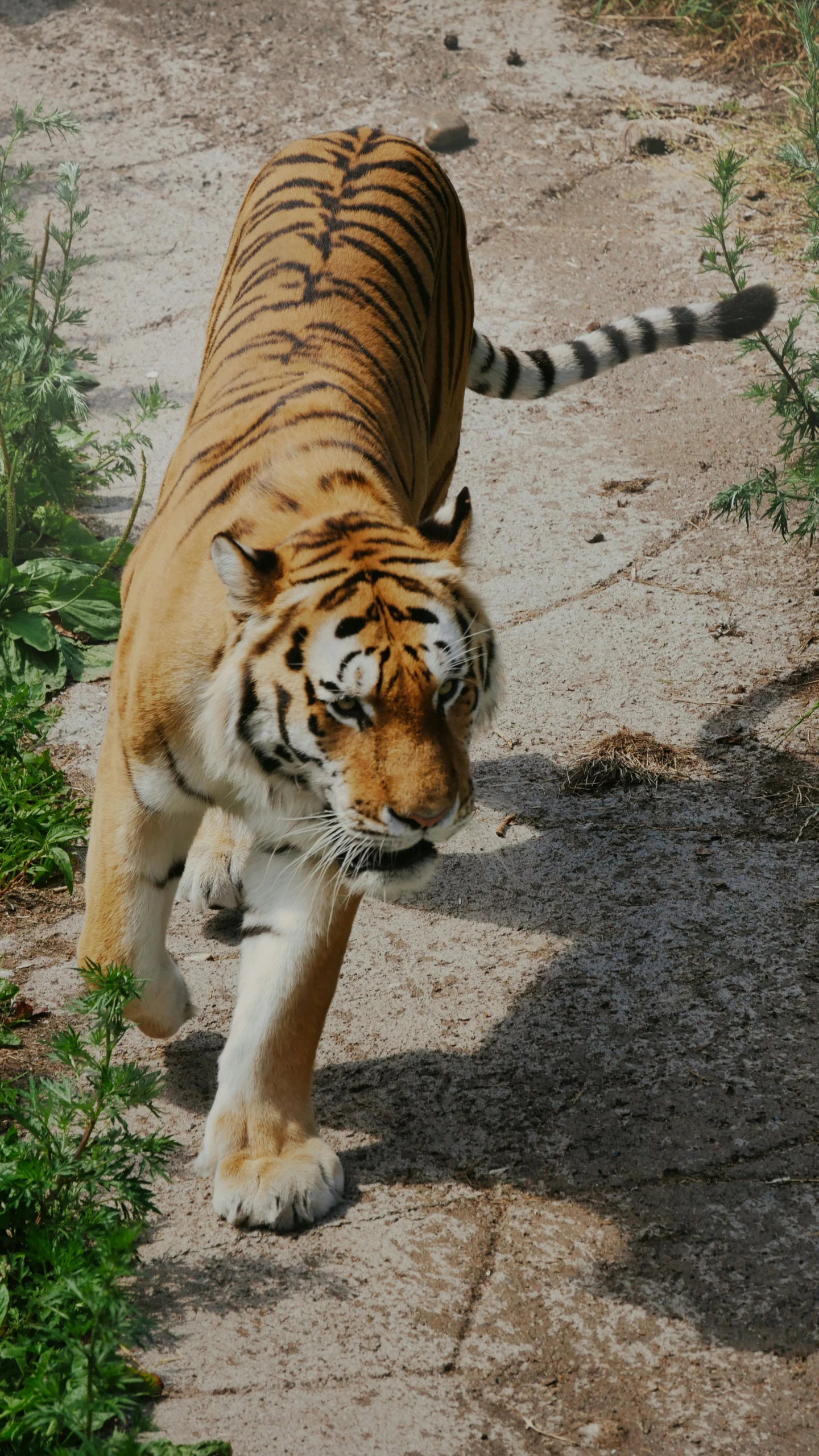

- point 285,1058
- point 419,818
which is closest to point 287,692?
point 419,818

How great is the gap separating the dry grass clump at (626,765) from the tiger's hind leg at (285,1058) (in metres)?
1.43

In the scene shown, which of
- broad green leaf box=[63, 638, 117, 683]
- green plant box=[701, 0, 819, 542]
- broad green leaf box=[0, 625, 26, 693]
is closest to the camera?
green plant box=[701, 0, 819, 542]

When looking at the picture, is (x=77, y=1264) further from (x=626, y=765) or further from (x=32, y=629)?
(x=32, y=629)

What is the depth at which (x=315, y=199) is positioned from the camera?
358 centimetres

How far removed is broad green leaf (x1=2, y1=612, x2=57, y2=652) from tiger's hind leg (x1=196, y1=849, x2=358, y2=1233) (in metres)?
1.86

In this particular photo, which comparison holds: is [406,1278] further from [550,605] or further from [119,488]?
[119,488]

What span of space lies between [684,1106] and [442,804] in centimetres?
102

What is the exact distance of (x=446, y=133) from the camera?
24.0 ft

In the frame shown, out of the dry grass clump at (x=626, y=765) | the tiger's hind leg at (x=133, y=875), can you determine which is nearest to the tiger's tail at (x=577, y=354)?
the dry grass clump at (x=626, y=765)

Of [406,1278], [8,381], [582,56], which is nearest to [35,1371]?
[406,1278]

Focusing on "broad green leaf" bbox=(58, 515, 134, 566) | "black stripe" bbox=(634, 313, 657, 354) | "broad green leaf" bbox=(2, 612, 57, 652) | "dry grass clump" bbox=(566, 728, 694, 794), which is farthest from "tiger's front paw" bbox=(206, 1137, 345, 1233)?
"black stripe" bbox=(634, 313, 657, 354)

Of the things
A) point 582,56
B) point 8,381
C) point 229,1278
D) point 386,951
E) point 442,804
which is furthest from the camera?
point 582,56

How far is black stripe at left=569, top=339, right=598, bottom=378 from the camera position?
14.5 feet

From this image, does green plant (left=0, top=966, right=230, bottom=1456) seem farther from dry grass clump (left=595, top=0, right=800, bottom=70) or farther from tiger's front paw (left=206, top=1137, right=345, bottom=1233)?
dry grass clump (left=595, top=0, right=800, bottom=70)
